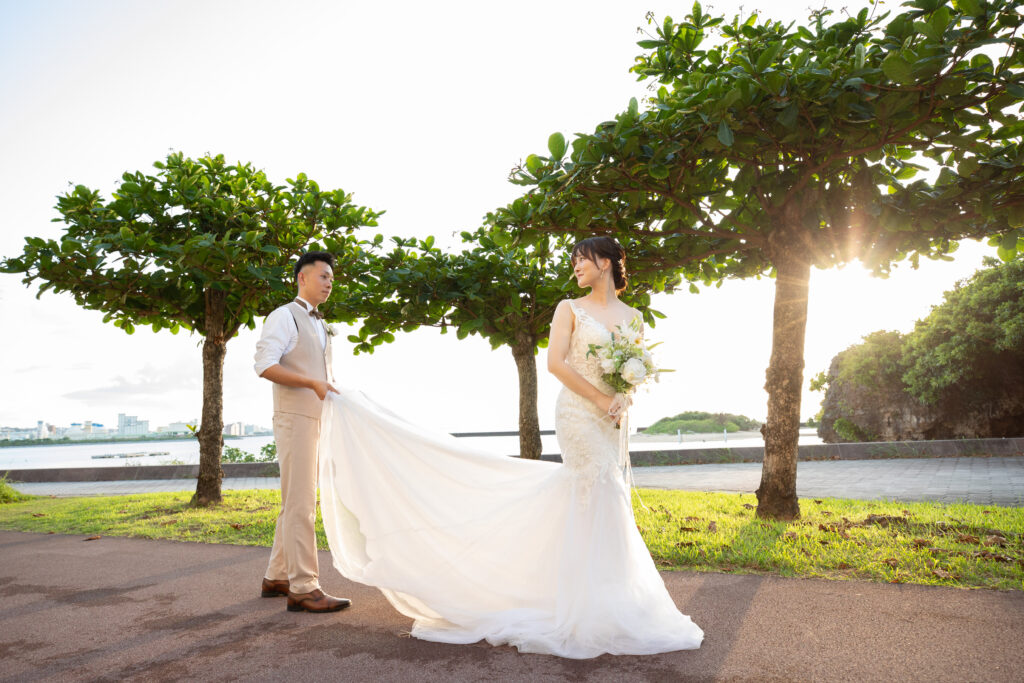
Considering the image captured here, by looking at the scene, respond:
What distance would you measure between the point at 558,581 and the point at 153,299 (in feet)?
29.8

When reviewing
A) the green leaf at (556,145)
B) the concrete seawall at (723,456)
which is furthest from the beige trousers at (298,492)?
the concrete seawall at (723,456)

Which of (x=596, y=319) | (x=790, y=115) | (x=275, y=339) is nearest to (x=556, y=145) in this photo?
(x=790, y=115)

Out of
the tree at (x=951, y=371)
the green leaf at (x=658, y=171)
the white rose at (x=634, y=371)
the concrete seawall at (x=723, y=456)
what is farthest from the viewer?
the tree at (x=951, y=371)

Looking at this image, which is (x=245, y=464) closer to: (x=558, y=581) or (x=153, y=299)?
(x=153, y=299)

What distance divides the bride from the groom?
0.18 meters

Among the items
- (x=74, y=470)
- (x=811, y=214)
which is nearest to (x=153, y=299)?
(x=811, y=214)

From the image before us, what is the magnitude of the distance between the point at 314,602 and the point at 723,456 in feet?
52.6

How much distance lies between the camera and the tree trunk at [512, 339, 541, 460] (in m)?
11.1

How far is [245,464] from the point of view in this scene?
18828mm

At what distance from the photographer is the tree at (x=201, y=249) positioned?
28.4 ft

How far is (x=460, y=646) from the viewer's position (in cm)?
374

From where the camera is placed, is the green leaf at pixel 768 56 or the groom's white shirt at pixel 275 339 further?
the green leaf at pixel 768 56

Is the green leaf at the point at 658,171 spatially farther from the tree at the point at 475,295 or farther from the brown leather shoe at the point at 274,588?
the brown leather shoe at the point at 274,588

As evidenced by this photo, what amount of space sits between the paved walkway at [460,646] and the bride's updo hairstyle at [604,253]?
236 centimetres
